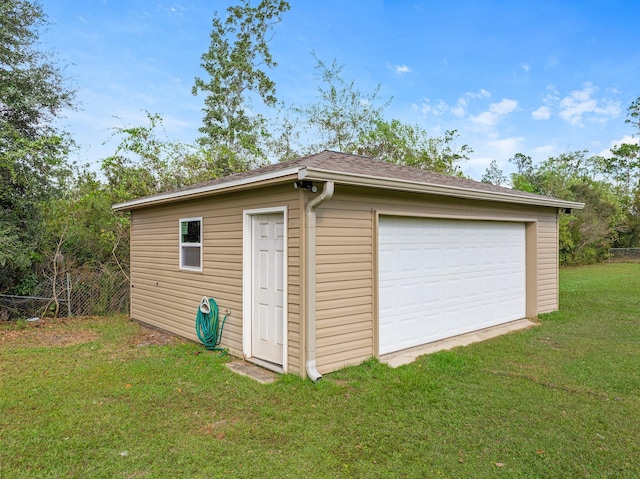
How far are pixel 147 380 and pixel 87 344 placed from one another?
235cm

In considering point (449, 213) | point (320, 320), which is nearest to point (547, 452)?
point (320, 320)

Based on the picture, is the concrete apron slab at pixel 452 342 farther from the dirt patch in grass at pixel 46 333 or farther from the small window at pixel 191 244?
the dirt patch in grass at pixel 46 333

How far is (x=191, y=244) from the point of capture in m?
6.18

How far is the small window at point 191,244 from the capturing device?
6.01 metres

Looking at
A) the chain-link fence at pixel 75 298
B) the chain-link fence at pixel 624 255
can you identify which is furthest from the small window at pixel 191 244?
the chain-link fence at pixel 624 255

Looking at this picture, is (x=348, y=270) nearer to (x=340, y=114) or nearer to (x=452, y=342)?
(x=452, y=342)

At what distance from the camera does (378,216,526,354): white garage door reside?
5.19 meters

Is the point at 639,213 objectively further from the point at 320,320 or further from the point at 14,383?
the point at 14,383

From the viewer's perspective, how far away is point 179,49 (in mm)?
13102

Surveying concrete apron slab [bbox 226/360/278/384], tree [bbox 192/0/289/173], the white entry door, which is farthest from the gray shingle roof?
tree [bbox 192/0/289/173]

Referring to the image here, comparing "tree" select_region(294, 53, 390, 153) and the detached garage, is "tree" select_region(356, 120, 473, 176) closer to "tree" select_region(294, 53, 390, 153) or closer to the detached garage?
"tree" select_region(294, 53, 390, 153)

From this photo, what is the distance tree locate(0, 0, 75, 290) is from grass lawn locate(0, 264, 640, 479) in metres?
3.63

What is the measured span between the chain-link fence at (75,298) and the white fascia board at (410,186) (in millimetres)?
6899

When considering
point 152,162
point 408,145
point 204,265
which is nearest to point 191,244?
point 204,265
